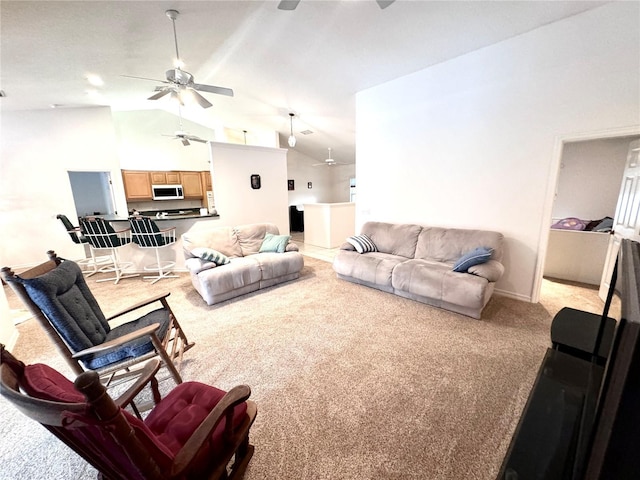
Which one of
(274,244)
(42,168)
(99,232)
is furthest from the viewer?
(42,168)

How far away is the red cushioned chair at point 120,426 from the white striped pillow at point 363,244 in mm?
2886

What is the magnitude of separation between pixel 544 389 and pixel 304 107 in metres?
5.22

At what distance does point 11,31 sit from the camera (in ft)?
8.18

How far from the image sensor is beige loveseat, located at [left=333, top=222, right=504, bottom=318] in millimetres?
2701

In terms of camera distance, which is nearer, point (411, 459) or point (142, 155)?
point (411, 459)

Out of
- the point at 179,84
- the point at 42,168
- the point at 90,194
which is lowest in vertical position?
the point at 90,194

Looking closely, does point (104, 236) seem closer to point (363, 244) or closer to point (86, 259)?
point (86, 259)

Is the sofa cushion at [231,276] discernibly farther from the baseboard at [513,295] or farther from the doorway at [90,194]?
the doorway at [90,194]

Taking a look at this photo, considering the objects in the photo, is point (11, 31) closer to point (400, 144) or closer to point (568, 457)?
point (400, 144)

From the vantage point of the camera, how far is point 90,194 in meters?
6.54

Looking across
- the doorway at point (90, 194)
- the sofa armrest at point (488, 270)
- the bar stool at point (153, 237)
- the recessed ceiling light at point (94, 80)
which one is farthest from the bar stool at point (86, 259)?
the sofa armrest at point (488, 270)

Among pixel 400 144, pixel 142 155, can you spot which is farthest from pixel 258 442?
pixel 142 155

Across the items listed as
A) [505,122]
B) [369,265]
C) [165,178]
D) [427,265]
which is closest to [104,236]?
[165,178]

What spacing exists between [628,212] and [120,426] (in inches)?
172
